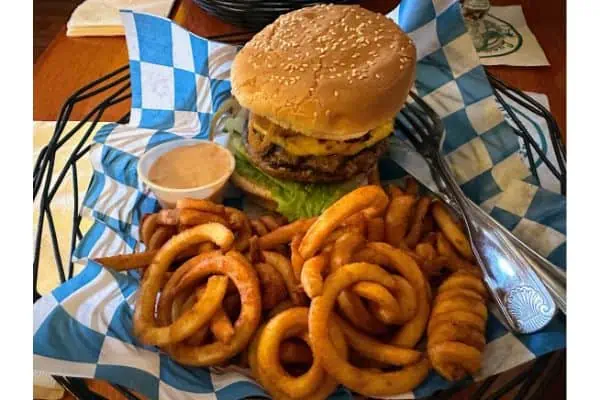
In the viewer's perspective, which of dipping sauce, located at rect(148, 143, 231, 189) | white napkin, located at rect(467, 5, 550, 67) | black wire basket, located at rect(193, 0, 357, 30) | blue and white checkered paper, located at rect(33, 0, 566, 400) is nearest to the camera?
blue and white checkered paper, located at rect(33, 0, 566, 400)

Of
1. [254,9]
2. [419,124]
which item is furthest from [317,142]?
[254,9]

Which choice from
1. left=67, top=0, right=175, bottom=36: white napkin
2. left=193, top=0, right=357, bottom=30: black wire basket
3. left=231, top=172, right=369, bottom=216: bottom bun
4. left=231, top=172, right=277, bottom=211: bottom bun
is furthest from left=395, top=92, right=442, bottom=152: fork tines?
left=67, top=0, right=175, bottom=36: white napkin

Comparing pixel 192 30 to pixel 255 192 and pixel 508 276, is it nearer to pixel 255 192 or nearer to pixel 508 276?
pixel 255 192

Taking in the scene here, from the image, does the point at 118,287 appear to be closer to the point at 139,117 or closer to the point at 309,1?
the point at 139,117

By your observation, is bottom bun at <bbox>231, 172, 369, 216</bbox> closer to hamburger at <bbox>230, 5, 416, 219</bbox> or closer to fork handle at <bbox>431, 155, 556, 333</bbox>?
hamburger at <bbox>230, 5, 416, 219</bbox>

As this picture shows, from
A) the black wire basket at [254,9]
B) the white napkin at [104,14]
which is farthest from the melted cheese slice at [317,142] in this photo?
the white napkin at [104,14]
